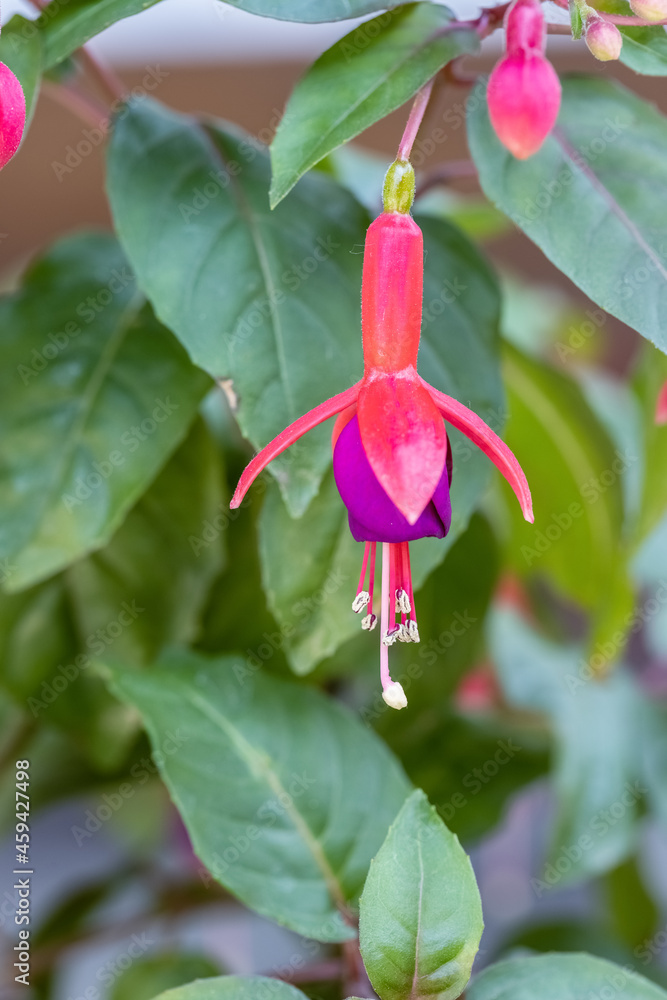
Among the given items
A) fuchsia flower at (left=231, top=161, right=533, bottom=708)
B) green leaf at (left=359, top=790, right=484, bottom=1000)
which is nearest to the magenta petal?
fuchsia flower at (left=231, top=161, right=533, bottom=708)

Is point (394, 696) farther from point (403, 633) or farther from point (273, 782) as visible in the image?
point (273, 782)

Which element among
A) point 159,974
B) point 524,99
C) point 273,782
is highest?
point 524,99

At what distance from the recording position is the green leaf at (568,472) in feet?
2.06

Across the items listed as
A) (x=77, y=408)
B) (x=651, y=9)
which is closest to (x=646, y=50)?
(x=651, y=9)

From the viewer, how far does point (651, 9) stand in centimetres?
32

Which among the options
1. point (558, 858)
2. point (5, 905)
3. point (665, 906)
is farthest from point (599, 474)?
point (5, 905)

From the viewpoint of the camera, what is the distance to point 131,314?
1.74 ft

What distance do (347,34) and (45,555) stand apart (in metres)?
0.27

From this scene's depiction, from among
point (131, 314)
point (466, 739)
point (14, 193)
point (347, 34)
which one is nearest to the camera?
point (347, 34)

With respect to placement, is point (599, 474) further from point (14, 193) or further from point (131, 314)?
point (14, 193)

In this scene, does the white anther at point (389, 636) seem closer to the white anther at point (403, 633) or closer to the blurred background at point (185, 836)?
the white anther at point (403, 633)

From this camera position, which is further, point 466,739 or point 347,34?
point 466,739

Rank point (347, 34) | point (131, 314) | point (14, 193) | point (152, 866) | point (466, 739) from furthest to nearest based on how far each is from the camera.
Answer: point (14, 193) → point (152, 866) → point (466, 739) → point (131, 314) → point (347, 34)

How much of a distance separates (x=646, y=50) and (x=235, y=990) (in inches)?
15.4
